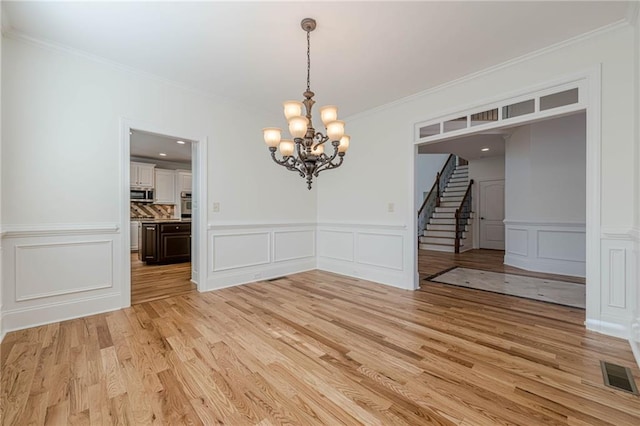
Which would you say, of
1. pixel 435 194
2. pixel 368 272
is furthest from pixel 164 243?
pixel 435 194

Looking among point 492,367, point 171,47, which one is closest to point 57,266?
point 171,47

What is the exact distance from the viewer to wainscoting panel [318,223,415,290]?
4.22 m

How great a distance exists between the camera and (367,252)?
4.69 metres

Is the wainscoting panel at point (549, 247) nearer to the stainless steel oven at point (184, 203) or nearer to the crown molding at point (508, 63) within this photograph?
the crown molding at point (508, 63)

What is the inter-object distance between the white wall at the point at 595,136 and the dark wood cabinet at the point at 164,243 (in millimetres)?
4180

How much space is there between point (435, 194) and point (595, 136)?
278 inches

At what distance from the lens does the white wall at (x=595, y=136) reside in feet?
8.37

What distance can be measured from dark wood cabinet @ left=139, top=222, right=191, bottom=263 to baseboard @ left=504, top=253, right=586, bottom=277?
7232mm

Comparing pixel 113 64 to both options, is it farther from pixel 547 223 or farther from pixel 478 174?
pixel 478 174

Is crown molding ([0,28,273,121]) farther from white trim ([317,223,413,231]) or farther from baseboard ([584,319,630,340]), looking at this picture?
baseboard ([584,319,630,340])

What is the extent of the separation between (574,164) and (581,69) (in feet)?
9.56

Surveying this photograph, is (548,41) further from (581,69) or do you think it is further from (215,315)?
(215,315)

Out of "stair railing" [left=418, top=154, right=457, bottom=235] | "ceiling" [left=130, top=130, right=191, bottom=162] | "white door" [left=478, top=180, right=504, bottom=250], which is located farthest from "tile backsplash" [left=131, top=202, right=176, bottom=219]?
"white door" [left=478, top=180, right=504, bottom=250]

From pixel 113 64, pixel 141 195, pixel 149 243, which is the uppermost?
pixel 113 64
